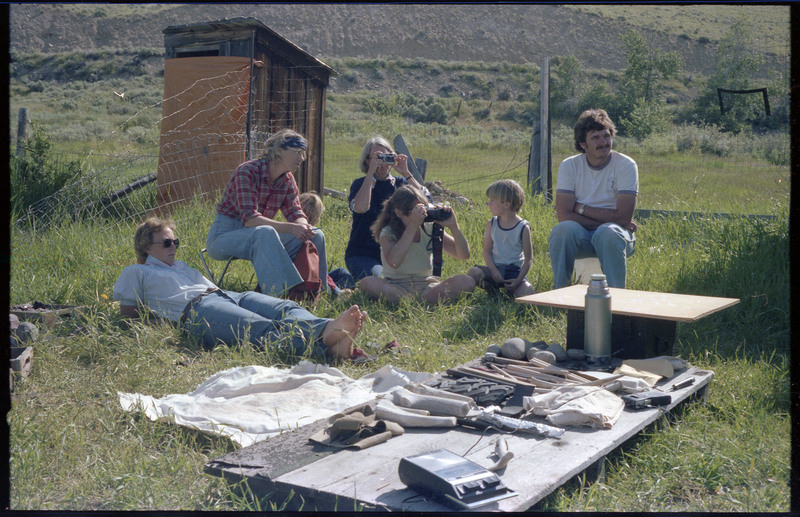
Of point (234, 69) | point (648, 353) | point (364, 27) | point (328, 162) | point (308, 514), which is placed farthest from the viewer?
point (364, 27)

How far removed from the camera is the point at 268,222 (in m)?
5.11

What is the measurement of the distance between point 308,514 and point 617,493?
1167 mm

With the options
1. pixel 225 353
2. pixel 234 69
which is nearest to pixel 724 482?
pixel 225 353

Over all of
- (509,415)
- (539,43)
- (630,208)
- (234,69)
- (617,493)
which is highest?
(539,43)

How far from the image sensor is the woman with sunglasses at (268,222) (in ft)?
16.2

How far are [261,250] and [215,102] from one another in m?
3.70

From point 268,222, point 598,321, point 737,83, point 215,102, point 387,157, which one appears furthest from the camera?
point 737,83

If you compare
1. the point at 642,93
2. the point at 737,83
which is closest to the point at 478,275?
the point at 642,93

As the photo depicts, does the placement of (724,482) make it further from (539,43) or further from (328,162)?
(539,43)

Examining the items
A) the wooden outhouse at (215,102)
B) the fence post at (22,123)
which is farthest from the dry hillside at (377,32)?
the wooden outhouse at (215,102)

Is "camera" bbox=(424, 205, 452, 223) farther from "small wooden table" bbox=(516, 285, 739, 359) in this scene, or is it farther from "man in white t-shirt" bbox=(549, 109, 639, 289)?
"small wooden table" bbox=(516, 285, 739, 359)

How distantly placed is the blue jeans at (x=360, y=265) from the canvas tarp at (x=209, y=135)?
2.78m

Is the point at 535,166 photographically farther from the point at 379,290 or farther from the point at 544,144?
the point at 379,290

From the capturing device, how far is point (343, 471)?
2340 mm
